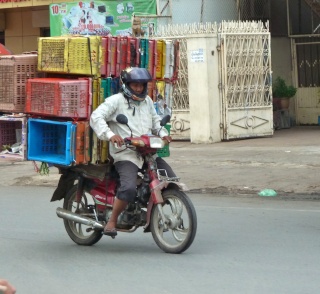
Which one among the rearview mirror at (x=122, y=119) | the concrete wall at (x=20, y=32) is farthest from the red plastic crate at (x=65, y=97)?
the concrete wall at (x=20, y=32)

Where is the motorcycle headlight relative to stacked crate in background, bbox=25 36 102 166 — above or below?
below

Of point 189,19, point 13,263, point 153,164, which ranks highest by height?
point 189,19

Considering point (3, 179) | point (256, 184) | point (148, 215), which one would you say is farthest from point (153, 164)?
point (3, 179)

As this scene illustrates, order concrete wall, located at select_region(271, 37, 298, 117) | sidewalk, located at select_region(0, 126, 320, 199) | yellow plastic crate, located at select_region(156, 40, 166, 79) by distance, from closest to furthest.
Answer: yellow plastic crate, located at select_region(156, 40, 166, 79) → sidewalk, located at select_region(0, 126, 320, 199) → concrete wall, located at select_region(271, 37, 298, 117)

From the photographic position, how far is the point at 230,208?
11.4 m

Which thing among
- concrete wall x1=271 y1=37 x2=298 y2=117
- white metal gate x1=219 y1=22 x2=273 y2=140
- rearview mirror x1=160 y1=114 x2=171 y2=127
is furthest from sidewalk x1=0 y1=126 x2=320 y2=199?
rearview mirror x1=160 y1=114 x2=171 y2=127

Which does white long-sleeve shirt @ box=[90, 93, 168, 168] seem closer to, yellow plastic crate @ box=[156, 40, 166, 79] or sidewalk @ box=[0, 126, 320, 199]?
yellow plastic crate @ box=[156, 40, 166, 79]

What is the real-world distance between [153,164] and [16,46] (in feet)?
55.6

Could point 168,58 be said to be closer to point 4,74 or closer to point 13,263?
point 4,74

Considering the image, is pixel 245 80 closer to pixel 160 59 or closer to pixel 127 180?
pixel 160 59

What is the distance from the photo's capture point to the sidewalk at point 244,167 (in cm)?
1312

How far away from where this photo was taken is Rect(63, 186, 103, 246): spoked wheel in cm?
875

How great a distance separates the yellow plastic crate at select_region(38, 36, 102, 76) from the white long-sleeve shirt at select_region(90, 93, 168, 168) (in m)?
0.45

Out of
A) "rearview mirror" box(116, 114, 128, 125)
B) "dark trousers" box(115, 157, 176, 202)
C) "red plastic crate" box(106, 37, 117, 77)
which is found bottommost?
"dark trousers" box(115, 157, 176, 202)
